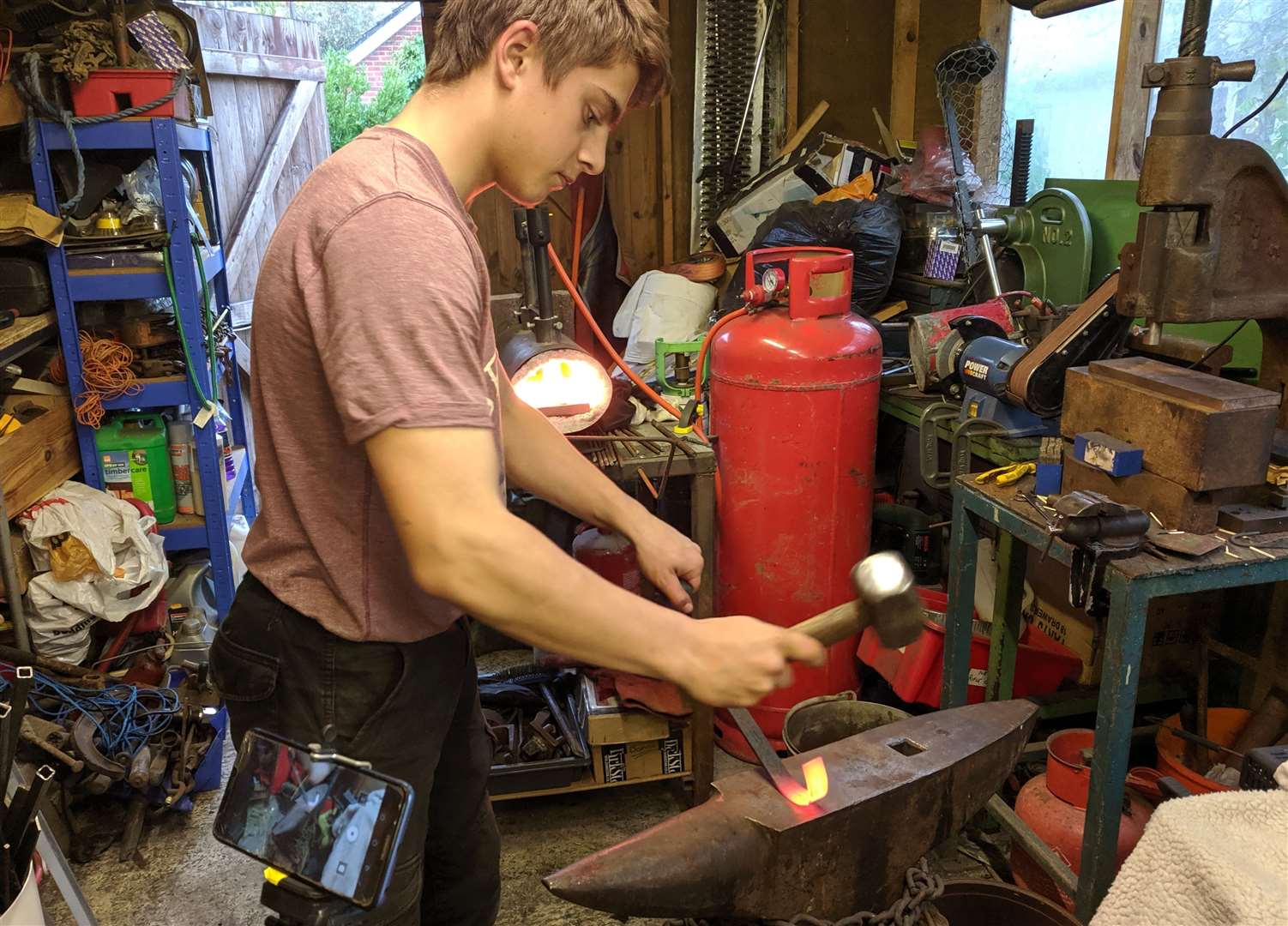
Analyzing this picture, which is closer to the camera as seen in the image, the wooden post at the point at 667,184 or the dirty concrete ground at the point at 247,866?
the dirty concrete ground at the point at 247,866

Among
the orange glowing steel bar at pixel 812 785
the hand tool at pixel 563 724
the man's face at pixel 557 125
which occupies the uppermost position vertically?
the man's face at pixel 557 125

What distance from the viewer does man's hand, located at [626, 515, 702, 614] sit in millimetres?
1623

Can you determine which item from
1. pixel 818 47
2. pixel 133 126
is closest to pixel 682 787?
pixel 133 126

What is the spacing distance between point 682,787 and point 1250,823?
181 centimetres

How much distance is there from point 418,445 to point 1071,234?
2.67 m

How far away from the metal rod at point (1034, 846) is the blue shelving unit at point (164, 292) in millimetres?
2315

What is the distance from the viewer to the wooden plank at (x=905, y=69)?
13.8 feet

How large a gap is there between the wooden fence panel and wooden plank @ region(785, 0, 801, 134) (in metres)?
2.48

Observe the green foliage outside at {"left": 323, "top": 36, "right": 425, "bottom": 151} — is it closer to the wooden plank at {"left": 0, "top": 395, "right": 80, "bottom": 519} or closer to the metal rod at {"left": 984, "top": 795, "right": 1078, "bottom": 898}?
the wooden plank at {"left": 0, "top": 395, "right": 80, "bottom": 519}

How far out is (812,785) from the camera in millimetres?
1479

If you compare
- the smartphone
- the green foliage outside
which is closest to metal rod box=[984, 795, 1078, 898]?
the smartphone

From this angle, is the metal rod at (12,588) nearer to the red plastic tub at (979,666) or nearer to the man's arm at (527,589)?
the man's arm at (527,589)

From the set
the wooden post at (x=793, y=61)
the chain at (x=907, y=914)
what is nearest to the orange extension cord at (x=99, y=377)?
the chain at (x=907, y=914)

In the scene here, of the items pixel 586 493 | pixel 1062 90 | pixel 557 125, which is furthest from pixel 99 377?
pixel 1062 90
